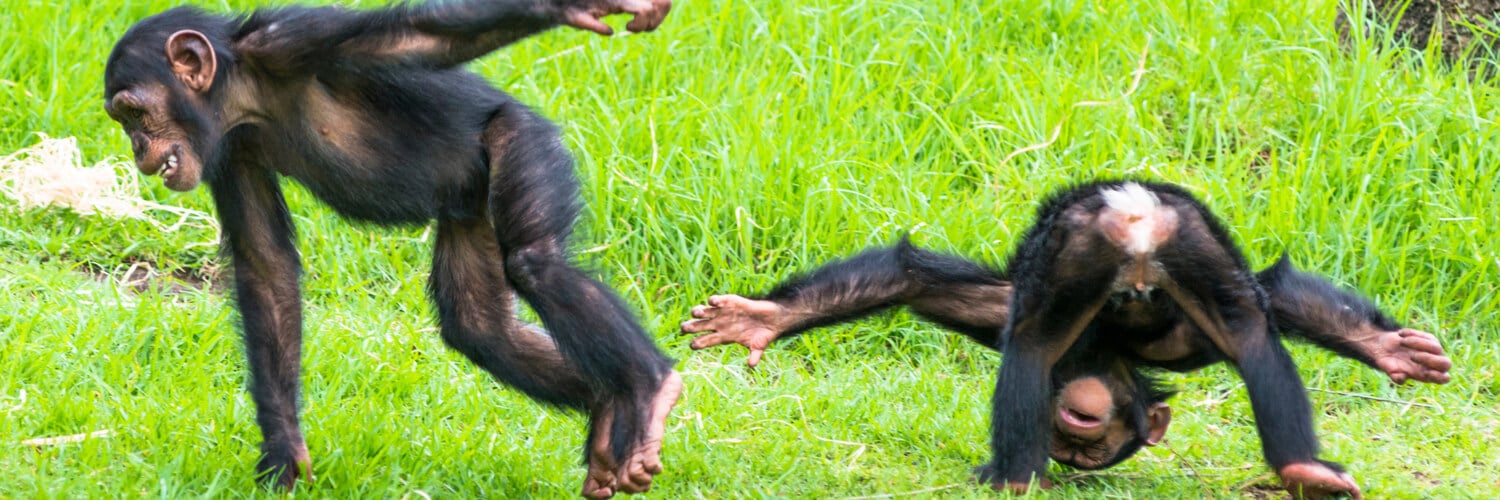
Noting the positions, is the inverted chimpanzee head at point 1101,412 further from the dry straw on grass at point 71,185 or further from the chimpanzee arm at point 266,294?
the dry straw on grass at point 71,185

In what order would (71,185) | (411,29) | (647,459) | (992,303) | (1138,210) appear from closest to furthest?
(411,29)
(647,459)
(1138,210)
(992,303)
(71,185)

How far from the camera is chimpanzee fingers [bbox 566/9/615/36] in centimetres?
396

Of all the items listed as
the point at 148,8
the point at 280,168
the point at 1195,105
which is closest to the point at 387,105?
the point at 280,168

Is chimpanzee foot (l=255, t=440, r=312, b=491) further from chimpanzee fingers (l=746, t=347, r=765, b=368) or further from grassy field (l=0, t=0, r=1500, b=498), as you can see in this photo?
chimpanzee fingers (l=746, t=347, r=765, b=368)

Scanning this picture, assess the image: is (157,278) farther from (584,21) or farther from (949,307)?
(584,21)

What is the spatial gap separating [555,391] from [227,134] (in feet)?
3.78

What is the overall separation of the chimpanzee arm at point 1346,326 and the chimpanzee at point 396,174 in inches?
68.9

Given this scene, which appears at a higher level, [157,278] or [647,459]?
[647,459]

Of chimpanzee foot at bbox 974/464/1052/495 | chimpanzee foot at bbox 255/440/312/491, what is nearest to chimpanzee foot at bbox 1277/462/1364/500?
chimpanzee foot at bbox 974/464/1052/495

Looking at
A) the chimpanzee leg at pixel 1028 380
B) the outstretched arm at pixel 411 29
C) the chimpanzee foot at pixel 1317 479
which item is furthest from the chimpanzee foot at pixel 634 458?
the chimpanzee foot at pixel 1317 479

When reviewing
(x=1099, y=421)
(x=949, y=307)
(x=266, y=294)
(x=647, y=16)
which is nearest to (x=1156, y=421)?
(x=1099, y=421)

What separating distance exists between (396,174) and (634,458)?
1051 millimetres

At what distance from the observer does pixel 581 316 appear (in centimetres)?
463

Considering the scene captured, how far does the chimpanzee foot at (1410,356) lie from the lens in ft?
15.7
